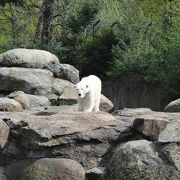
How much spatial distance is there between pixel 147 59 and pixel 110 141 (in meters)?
11.5

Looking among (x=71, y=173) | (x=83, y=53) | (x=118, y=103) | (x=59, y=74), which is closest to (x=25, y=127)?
(x=71, y=173)

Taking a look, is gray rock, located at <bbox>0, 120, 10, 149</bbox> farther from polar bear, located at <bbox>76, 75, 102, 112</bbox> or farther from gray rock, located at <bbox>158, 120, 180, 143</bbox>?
gray rock, located at <bbox>158, 120, 180, 143</bbox>

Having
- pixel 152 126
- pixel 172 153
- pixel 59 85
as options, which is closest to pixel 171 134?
pixel 172 153

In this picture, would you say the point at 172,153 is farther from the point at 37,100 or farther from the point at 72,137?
the point at 37,100

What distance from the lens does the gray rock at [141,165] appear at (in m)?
7.52

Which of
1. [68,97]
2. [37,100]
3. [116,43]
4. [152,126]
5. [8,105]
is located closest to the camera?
[152,126]

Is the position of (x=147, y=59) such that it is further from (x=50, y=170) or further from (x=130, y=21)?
(x=50, y=170)

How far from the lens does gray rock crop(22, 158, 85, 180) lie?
8648 millimetres

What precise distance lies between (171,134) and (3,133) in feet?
9.91

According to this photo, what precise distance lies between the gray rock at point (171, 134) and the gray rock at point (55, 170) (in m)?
1.58

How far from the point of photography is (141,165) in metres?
7.62

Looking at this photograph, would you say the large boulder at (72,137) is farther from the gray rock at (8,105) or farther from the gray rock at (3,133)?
the gray rock at (8,105)

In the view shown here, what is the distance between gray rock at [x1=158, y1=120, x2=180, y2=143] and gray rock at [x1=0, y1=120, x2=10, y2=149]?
9.23ft

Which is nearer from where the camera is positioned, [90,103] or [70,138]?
[70,138]
